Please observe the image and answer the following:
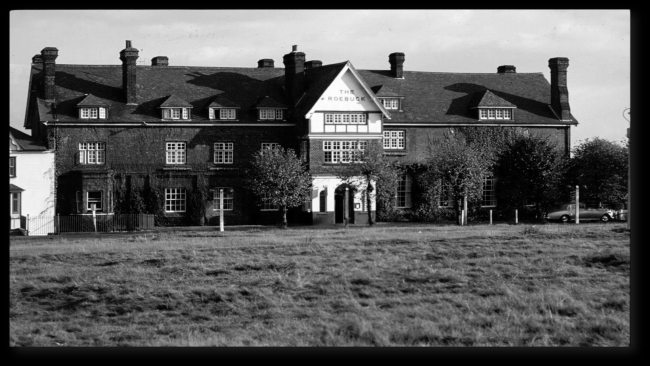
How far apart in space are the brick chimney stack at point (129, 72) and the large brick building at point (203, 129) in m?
0.06

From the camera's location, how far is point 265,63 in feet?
180

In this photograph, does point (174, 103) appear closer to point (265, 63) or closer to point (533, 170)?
point (265, 63)

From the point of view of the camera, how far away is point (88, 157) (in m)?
48.4

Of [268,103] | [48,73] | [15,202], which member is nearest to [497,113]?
[268,103]

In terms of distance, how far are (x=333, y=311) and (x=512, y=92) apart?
35.6 m

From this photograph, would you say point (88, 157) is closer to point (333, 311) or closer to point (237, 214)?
point (237, 214)

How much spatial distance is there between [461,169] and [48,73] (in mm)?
22938

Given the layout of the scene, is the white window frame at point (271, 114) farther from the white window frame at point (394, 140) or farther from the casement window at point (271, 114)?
the white window frame at point (394, 140)

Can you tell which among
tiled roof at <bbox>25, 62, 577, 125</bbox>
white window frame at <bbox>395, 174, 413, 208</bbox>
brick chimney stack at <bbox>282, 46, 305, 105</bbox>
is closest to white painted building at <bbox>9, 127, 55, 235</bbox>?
tiled roof at <bbox>25, 62, 577, 125</bbox>

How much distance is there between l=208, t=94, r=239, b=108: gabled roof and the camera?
163 feet

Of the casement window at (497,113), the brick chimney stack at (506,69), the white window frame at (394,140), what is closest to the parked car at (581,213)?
the casement window at (497,113)

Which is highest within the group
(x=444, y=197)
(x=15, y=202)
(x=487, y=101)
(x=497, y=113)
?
(x=487, y=101)

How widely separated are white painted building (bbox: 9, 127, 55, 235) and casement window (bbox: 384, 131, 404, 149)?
60.9 ft
